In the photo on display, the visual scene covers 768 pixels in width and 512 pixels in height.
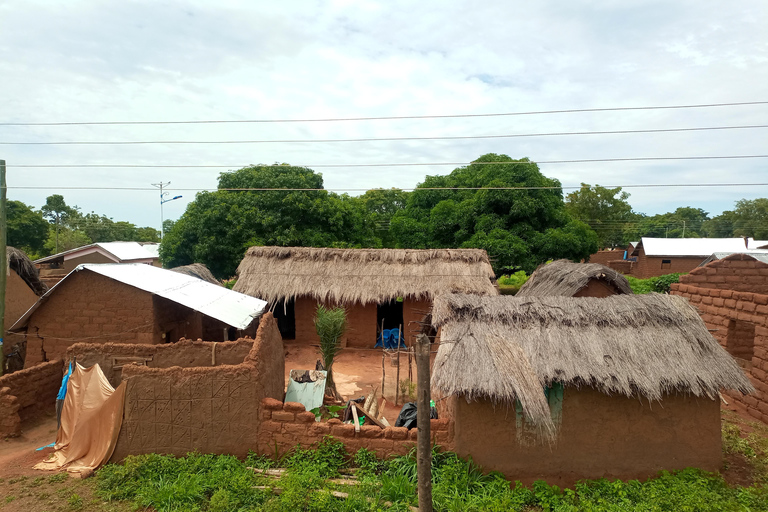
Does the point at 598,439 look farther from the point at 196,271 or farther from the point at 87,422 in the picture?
the point at 196,271

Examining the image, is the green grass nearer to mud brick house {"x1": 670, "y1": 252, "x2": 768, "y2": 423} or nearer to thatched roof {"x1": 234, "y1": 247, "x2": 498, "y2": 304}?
mud brick house {"x1": 670, "y1": 252, "x2": 768, "y2": 423}

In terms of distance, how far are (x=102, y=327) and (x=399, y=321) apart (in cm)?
964

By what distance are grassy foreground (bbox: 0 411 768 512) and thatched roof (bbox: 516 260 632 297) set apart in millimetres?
6966

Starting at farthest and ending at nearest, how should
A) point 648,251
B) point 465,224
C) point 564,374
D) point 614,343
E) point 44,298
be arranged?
point 648,251, point 465,224, point 44,298, point 614,343, point 564,374

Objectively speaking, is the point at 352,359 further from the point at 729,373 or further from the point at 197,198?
the point at 197,198

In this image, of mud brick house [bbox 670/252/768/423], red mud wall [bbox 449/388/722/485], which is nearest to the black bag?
red mud wall [bbox 449/388/722/485]

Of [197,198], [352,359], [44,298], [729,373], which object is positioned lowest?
[352,359]

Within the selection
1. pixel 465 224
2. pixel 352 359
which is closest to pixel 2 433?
pixel 352 359

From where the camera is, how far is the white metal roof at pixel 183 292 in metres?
9.11

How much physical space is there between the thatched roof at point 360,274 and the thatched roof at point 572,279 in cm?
166

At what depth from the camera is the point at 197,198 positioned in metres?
20.6

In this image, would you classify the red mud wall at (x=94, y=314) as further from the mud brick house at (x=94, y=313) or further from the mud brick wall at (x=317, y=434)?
the mud brick wall at (x=317, y=434)

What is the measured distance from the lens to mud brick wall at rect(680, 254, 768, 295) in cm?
1139

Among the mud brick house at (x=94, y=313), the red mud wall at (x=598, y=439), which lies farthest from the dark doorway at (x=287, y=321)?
the red mud wall at (x=598, y=439)
